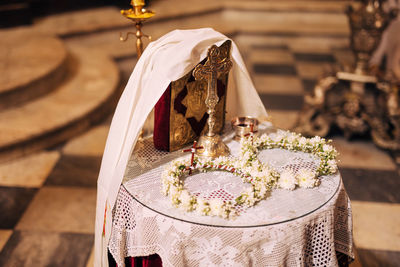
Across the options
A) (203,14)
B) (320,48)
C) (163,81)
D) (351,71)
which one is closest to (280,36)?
(320,48)

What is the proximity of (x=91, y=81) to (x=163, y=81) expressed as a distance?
2.77 m

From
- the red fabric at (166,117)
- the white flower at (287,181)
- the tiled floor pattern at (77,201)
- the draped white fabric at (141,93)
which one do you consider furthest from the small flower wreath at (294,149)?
the tiled floor pattern at (77,201)

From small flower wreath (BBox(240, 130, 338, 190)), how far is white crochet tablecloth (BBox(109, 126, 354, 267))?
0.03 meters

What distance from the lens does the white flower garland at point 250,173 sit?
4.76 feet

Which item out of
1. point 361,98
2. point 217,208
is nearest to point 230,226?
point 217,208

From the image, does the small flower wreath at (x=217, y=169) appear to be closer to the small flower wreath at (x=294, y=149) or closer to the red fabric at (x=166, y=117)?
the small flower wreath at (x=294, y=149)

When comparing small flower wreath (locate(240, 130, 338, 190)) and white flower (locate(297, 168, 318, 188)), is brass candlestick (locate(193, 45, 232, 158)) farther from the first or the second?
white flower (locate(297, 168, 318, 188))

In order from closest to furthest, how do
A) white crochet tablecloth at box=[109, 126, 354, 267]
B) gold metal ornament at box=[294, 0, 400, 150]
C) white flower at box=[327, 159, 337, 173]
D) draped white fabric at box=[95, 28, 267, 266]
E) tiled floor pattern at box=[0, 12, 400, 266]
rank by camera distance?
white crochet tablecloth at box=[109, 126, 354, 267] → draped white fabric at box=[95, 28, 267, 266] → white flower at box=[327, 159, 337, 173] → tiled floor pattern at box=[0, 12, 400, 266] → gold metal ornament at box=[294, 0, 400, 150]

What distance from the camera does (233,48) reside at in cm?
172

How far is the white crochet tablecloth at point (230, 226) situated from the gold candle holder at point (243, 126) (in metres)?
0.25

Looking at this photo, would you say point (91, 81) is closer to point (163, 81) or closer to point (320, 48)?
point (163, 81)

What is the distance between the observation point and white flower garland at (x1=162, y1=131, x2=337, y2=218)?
4.76 feet

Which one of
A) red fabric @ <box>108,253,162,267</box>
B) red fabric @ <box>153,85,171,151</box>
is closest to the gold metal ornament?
red fabric @ <box>153,85,171,151</box>

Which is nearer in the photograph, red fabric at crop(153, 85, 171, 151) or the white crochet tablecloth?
the white crochet tablecloth
